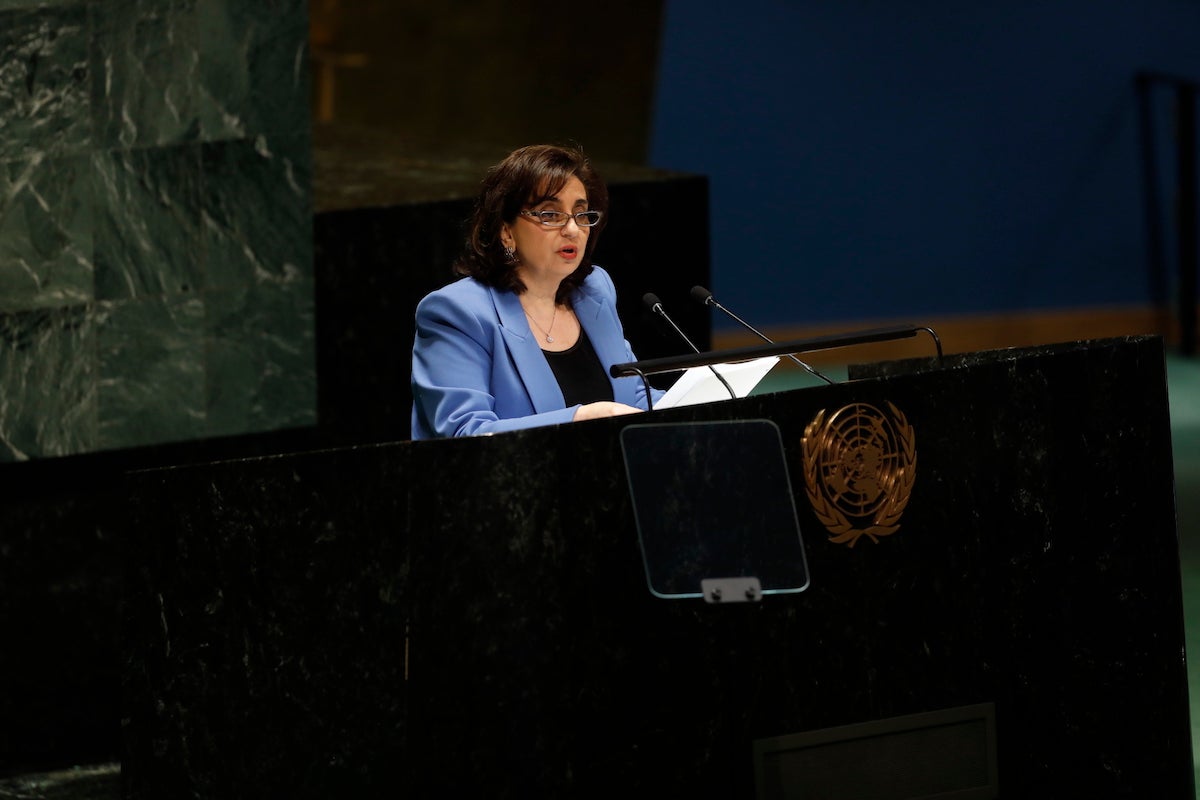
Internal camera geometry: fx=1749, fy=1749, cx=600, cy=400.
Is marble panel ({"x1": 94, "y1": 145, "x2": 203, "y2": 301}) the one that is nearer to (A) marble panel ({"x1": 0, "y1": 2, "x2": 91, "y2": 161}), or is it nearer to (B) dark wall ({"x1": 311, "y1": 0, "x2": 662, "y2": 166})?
(A) marble panel ({"x1": 0, "y1": 2, "x2": 91, "y2": 161})

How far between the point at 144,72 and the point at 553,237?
1.56 metres

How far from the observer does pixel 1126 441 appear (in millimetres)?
2643

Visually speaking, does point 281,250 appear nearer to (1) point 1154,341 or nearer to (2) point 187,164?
(2) point 187,164

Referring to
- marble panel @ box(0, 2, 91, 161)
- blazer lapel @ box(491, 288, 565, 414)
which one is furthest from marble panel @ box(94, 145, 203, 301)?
blazer lapel @ box(491, 288, 565, 414)

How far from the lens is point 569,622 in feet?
8.25

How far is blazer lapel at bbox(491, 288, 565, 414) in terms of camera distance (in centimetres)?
300

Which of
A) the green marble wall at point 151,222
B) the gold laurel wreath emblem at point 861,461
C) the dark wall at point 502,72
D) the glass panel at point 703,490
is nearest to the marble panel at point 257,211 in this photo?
the green marble wall at point 151,222

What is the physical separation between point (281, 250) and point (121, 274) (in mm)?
393

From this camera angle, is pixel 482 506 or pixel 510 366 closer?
pixel 482 506

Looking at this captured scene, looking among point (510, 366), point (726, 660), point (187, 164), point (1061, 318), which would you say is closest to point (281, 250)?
point (187, 164)

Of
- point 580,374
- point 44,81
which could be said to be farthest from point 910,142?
point 580,374

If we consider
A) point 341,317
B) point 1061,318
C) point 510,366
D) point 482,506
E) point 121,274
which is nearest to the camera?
point 482,506

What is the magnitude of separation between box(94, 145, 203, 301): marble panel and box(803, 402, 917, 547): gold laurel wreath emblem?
216cm

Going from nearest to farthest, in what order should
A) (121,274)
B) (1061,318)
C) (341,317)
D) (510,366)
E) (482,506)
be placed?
(482,506), (510,366), (121,274), (341,317), (1061,318)
